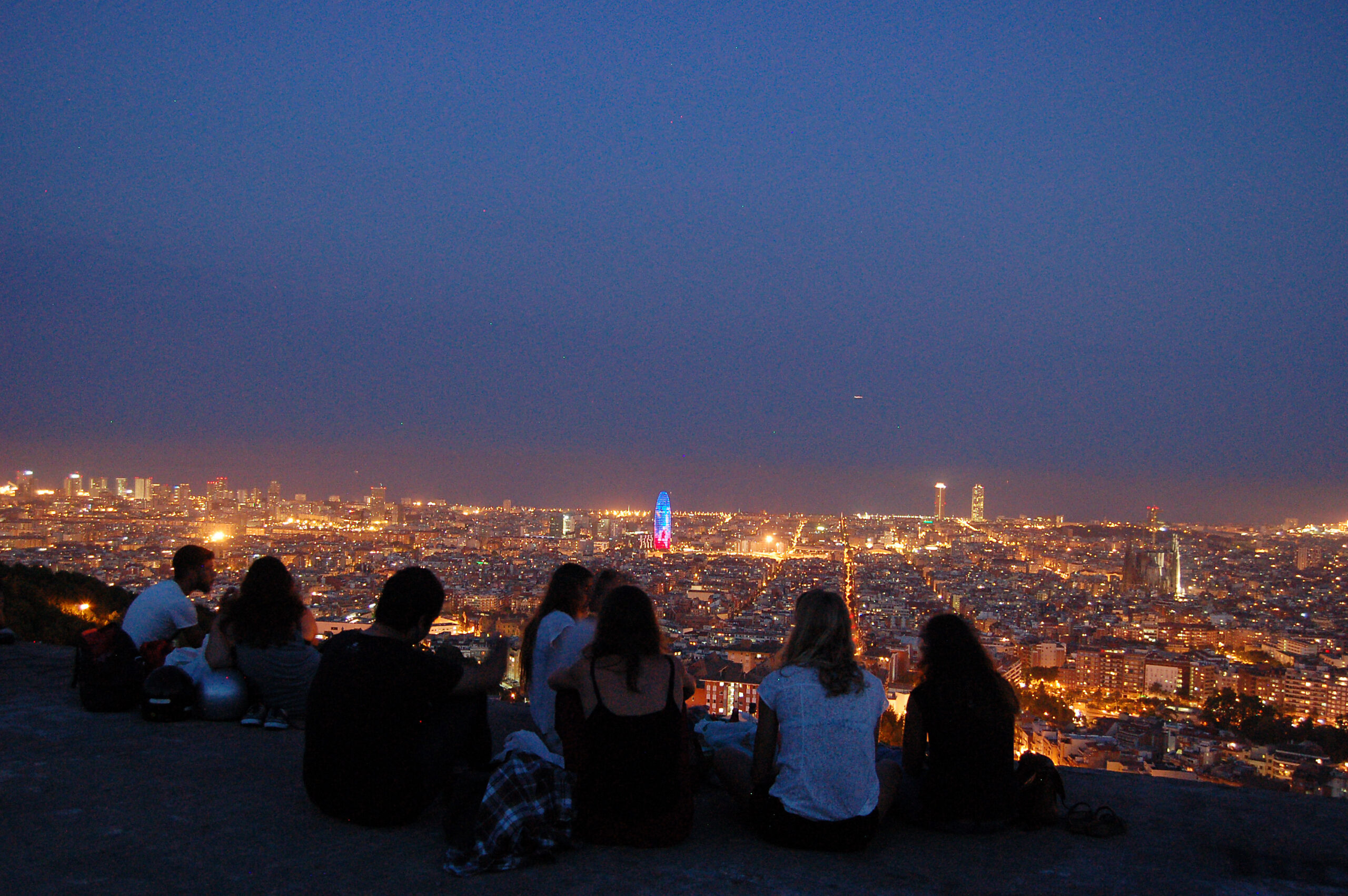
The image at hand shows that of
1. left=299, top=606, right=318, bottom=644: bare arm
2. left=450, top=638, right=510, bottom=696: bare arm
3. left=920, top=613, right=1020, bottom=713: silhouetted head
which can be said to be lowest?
left=299, top=606, right=318, bottom=644: bare arm

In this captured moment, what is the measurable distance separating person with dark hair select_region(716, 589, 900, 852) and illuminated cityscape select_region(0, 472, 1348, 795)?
17.1 inches

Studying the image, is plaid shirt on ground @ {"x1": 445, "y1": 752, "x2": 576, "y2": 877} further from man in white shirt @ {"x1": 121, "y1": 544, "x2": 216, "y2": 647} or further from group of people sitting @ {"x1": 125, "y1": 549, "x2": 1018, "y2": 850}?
man in white shirt @ {"x1": 121, "y1": 544, "x2": 216, "y2": 647}

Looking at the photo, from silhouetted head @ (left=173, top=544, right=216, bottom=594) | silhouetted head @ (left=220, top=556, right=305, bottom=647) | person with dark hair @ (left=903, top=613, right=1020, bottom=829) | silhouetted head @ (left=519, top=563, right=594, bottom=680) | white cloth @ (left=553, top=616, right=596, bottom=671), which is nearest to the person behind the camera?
person with dark hair @ (left=903, top=613, right=1020, bottom=829)

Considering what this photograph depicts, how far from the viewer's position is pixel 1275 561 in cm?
2736

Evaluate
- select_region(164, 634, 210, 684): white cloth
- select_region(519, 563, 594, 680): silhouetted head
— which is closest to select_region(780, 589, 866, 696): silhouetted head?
select_region(519, 563, 594, 680): silhouetted head

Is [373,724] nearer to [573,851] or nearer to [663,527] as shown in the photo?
[573,851]

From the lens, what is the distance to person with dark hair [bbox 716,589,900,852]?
2.83 meters

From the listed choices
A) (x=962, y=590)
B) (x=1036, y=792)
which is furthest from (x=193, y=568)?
(x=962, y=590)

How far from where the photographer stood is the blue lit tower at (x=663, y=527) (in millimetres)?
43375

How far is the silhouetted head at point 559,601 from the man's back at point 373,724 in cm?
108

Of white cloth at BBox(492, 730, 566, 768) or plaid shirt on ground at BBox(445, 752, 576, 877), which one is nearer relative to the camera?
plaid shirt on ground at BBox(445, 752, 576, 877)

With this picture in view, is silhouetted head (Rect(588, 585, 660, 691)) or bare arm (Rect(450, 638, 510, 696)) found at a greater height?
silhouetted head (Rect(588, 585, 660, 691))

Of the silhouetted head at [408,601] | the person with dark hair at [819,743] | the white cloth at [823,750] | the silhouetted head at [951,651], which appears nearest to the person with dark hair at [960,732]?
the silhouetted head at [951,651]

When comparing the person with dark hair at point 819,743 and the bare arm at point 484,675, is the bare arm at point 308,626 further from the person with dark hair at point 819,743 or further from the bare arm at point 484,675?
the person with dark hair at point 819,743
